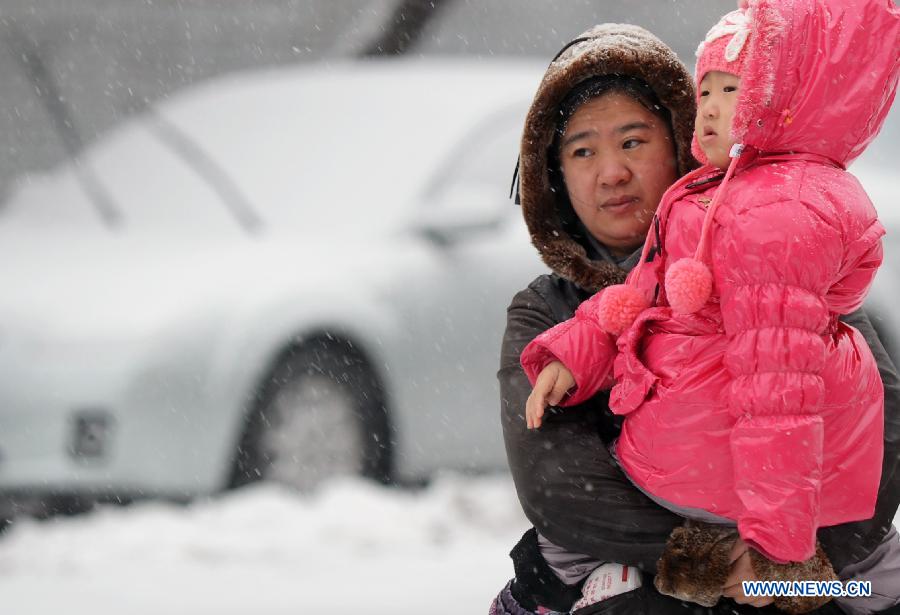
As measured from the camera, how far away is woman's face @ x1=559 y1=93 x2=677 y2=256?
7.59 feet

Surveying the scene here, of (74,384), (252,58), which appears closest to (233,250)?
(74,384)

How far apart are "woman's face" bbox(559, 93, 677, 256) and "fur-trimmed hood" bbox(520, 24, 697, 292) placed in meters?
0.04

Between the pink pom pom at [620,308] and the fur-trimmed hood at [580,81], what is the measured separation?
1.05ft

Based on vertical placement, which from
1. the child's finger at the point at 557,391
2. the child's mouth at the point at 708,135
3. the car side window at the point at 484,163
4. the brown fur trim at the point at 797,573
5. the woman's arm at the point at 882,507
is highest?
the car side window at the point at 484,163

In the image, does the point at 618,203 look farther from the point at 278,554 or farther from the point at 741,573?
the point at 278,554

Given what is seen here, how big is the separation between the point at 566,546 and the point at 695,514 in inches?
10.4

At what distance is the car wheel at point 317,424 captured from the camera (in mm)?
4676

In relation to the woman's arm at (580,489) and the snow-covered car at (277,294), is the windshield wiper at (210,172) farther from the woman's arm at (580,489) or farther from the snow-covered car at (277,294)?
the woman's arm at (580,489)

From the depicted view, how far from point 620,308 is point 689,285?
186 millimetres

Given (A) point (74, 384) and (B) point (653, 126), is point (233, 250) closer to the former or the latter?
(A) point (74, 384)

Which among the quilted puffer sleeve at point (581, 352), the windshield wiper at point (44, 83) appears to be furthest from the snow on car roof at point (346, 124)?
the quilted puffer sleeve at point (581, 352)

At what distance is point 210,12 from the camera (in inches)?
368

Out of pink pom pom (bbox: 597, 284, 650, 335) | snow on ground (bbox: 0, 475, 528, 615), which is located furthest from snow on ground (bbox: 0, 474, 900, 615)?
pink pom pom (bbox: 597, 284, 650, 335)

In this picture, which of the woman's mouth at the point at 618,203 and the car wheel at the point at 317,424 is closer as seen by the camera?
the woman's mouth at the point at 618,203
